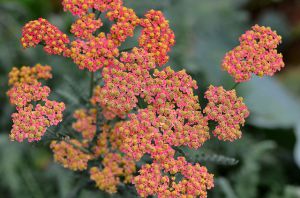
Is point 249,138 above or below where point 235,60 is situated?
above

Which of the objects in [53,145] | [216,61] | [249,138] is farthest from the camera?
[216,61]

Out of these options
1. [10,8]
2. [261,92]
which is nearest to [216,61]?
[261,92]

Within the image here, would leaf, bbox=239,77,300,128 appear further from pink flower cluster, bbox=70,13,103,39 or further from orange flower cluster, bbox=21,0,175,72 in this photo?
pink flower cluster, bbox=70,13,103,39

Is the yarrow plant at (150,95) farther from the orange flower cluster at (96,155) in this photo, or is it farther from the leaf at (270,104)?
the leaf at (270,104)

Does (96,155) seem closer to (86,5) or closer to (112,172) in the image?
(112,172)

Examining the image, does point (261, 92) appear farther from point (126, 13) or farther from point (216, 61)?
point (126, 13)

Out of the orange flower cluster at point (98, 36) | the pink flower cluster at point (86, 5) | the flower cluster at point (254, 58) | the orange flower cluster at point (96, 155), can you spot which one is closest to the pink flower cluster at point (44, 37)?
the orange flower cluster at point (98, 36)
